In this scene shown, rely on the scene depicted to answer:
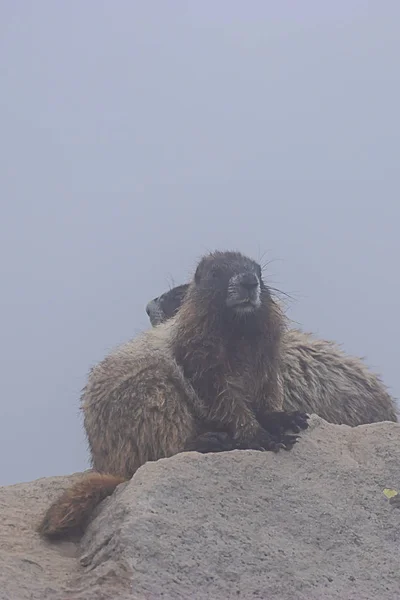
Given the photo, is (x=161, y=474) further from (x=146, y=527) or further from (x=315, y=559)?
(x=315, y=559)

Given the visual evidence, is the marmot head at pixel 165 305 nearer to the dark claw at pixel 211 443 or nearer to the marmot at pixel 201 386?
the marmot at pixel 201 386

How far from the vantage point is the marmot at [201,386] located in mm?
5691

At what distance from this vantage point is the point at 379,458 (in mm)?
5449

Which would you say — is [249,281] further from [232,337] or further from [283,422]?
[283,422]

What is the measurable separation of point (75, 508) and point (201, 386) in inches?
47.2

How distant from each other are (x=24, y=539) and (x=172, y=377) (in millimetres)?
1492

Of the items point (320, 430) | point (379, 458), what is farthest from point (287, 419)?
point (379, 458)

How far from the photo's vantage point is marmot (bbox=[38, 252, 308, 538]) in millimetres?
5691

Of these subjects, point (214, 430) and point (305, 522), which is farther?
point (214, 430)

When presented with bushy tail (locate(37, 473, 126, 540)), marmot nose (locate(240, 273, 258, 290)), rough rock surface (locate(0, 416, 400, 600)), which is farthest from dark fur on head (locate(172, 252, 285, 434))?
bushy tail (locate(37, 473, 126, 540))

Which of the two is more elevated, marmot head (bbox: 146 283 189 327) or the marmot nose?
marmot head (bbox: 146 283 189 327)

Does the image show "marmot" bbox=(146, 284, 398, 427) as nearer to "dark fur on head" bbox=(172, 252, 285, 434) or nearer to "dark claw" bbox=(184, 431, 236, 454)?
"dark fur on head" bbox=(172, 252, 285, 434)

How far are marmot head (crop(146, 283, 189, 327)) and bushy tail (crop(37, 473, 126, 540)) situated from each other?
9.80 feet

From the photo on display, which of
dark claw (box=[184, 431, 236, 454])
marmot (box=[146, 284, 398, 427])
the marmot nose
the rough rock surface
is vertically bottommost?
the rough rock surface
